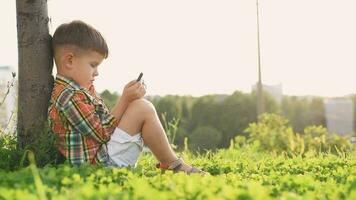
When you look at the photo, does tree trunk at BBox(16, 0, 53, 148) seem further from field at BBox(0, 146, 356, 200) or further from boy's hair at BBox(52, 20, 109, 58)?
field at BBox(0, 146, 356, 200)

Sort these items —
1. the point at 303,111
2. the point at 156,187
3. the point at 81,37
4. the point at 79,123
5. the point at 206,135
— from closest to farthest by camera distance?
the point at 156,187 → the point at 79,123 → the point at 81,37 → the point at 206,135 → the point at 303,111

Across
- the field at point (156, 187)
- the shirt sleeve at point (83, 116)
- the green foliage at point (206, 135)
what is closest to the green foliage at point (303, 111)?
the green foliage at point (206, 135)

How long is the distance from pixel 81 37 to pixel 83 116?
0.63 m

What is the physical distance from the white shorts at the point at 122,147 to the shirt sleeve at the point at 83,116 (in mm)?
65

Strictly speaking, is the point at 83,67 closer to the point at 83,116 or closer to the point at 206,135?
the point at 83,116

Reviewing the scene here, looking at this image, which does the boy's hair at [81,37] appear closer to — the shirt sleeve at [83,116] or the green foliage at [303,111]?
the shirt sleeve at [83,116]

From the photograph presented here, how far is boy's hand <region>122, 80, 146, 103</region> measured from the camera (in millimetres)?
4840

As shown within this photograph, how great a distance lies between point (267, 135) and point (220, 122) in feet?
135

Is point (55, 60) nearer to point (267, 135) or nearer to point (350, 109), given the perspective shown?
point (267, 135)

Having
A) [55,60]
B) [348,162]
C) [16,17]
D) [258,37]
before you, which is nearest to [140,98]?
[55,60]

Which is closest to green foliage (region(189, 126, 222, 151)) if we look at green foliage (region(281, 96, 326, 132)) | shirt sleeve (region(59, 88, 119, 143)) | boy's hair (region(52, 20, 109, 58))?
green foliage (region(281, 96, 326, 132))

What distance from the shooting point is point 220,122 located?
59.2m

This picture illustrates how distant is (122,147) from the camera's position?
4773mm

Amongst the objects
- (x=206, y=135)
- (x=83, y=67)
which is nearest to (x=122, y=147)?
(x=83, y=67)
